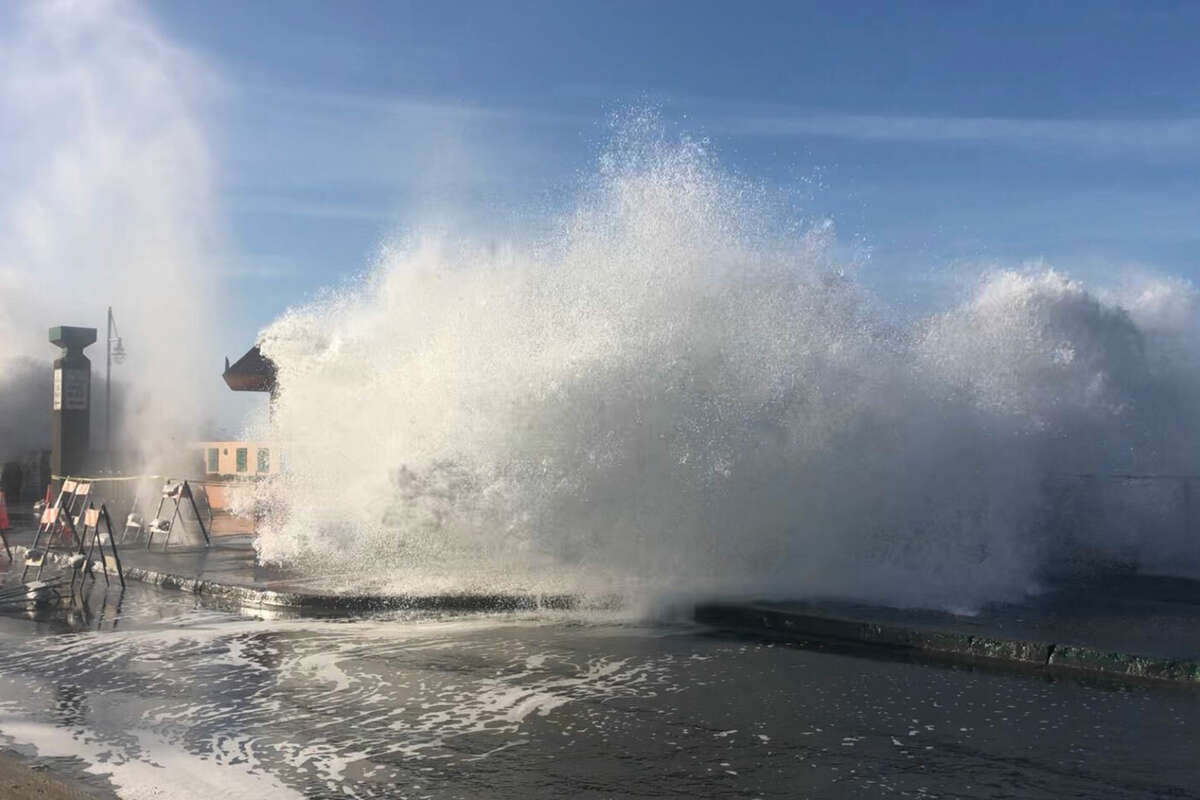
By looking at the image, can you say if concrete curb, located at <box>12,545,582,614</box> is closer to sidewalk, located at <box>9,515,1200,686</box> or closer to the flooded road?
sidewalk, located at <box>9,515,1200,686</box>

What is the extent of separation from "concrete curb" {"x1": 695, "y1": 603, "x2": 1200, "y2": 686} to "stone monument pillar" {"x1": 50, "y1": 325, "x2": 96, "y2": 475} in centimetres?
1945

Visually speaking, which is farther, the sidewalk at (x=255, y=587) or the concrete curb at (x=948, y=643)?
the sidewalk at (x=255, y=587)

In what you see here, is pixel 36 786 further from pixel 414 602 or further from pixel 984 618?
pixel 984 618

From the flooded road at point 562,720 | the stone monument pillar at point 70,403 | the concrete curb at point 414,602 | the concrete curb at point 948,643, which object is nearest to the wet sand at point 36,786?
the flooded road at point 562,720

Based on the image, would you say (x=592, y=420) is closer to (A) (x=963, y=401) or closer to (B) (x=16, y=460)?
(A) (x=963, y=401)

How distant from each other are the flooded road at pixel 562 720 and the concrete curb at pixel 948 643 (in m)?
0.34

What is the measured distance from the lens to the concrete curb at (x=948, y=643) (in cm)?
740

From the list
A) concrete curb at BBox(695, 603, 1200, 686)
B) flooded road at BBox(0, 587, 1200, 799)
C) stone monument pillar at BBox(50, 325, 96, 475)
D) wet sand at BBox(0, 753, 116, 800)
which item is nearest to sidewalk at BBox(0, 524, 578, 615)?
flooded road at BBox(0, 587, 1200, 799)

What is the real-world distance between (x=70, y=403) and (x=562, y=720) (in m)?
21.9

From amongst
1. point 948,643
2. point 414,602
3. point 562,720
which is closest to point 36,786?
point 562,720

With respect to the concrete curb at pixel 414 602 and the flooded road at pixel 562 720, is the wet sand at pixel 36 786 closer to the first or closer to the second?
the flooded road at pixel 562 720

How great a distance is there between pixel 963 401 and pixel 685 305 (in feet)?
11.7

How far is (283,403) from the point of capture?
14.9 metres

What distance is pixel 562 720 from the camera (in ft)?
20.5
